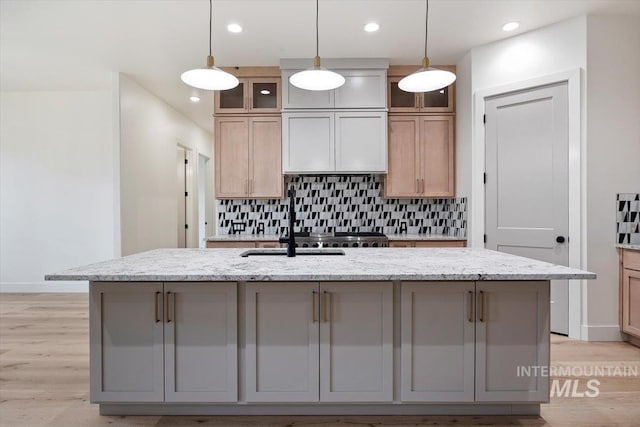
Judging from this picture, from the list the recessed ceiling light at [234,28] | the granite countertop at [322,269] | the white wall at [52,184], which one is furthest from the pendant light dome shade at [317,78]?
the white wall at [52,184]

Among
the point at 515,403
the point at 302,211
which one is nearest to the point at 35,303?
the point at 302,211

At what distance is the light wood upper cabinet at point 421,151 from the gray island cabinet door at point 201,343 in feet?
9.39

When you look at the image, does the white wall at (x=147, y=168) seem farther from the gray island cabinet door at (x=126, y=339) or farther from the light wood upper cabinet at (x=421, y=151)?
the light wood upper cabinet at (x=421, y=151)

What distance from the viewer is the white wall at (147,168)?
444 centimetres

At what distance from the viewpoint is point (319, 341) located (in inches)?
74.8

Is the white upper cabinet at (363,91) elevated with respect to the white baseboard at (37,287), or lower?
elevated

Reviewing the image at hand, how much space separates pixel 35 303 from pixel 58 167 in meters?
1.84

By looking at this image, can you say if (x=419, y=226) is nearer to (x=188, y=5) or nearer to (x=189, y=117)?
(x=188, y=5)

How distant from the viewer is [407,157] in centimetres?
423

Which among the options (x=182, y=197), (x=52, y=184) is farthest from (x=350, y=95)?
(x=52, y=184)

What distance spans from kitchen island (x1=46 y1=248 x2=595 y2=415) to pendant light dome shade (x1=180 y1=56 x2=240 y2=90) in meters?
1.12

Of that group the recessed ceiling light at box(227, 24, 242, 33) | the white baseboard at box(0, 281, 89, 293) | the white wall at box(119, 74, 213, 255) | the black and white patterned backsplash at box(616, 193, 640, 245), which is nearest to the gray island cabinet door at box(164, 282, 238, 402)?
the recessed ceiling light at box(227, 24, 242, 33)

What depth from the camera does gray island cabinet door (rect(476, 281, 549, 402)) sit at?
188 cm

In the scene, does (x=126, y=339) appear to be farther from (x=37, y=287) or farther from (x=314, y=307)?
(x=37, y=287)
